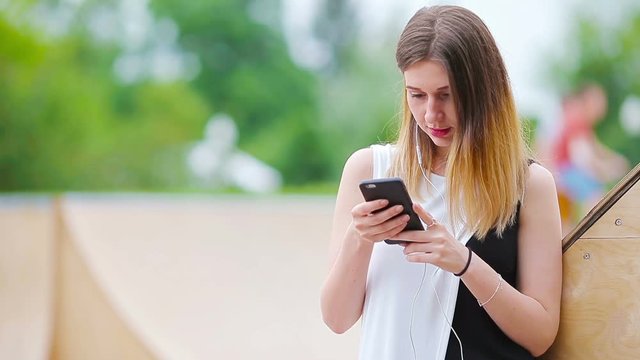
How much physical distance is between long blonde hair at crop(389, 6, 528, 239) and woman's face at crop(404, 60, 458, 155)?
0.03 ft

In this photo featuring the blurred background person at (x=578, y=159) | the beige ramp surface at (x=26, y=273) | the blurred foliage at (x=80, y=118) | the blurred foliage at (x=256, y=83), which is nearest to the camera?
the beige ramp surface at (x=26, y=273)

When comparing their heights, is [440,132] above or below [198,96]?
below

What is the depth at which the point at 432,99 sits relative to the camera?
1.64 m

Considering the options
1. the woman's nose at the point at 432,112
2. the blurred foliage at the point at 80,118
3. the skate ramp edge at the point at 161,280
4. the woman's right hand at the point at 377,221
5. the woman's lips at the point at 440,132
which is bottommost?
the skate ramp edge at the point at 161,280

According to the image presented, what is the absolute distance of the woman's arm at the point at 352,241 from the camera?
5.14ft

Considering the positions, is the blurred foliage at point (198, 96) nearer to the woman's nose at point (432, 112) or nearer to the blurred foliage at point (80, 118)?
the blurred foliage at point (80, 118)

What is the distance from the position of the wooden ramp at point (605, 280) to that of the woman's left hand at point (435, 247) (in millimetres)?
239

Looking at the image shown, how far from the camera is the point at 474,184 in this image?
5.54 ft

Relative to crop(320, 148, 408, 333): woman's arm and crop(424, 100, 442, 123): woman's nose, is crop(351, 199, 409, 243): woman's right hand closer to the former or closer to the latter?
crop(320, 148, 408, 333): woman's arm

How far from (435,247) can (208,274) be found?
10.1ft


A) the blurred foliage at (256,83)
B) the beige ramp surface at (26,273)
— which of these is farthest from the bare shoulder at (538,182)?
the blurred foliage at (256,83)

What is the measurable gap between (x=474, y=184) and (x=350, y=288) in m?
0.28

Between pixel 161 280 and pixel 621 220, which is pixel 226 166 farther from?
pixel 621 220

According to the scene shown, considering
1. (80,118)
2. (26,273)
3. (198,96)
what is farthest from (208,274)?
(198,96)
